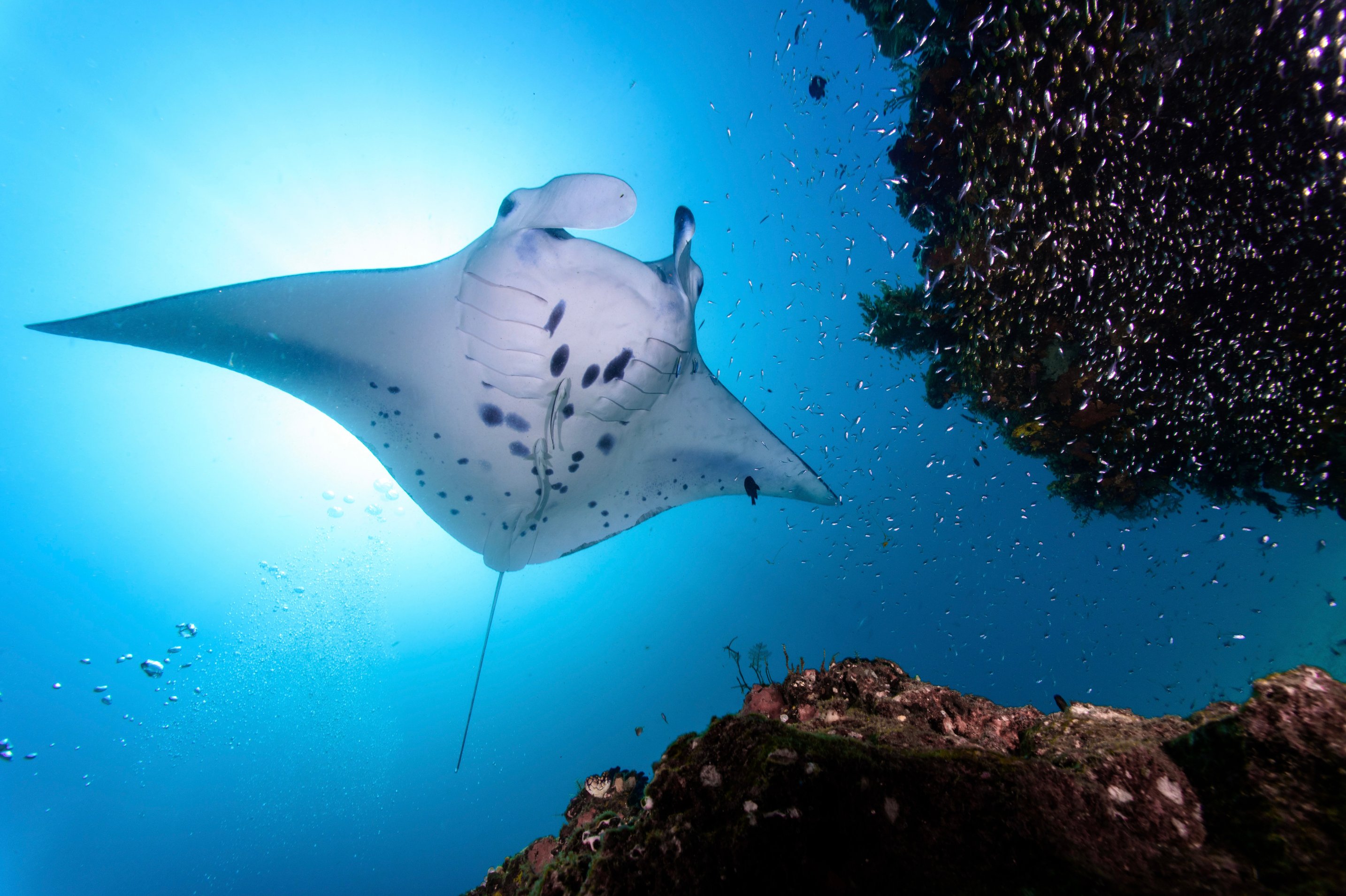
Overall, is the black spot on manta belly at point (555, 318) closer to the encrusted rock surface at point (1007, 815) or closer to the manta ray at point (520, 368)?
the manta ray at point (520, 368)

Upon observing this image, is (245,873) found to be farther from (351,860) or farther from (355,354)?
(355,354)

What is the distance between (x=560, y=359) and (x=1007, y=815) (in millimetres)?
3101

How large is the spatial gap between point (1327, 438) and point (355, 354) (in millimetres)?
9432

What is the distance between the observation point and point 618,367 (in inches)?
130

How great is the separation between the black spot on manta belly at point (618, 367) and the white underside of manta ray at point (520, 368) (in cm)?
1

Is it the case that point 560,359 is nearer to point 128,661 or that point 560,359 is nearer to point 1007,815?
point 1007,815

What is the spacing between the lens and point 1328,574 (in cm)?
2525

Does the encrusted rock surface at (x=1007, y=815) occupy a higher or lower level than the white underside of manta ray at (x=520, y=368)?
lower

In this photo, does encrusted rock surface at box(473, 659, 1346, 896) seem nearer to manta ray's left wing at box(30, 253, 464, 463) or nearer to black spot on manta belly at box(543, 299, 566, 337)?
black spot on manta belly at box(543, 299, 566, 337)

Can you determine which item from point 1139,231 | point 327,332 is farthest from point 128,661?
point 1139,231

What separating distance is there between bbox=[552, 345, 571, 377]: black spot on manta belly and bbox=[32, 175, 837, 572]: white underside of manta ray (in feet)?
0.04

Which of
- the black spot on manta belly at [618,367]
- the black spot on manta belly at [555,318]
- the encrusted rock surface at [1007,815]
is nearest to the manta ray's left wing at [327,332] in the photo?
the black spot on manta belly at [555,318]

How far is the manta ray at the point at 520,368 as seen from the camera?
2.85 meters

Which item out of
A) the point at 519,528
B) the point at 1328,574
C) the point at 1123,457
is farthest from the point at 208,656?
the point at 1328,574
